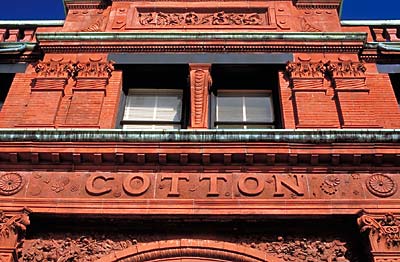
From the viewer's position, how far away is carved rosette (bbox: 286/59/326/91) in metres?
12.3

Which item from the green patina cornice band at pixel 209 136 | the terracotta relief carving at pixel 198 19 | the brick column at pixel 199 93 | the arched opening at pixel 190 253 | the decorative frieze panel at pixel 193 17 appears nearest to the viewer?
the arched opening at pixel 190 253

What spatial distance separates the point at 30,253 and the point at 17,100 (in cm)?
417

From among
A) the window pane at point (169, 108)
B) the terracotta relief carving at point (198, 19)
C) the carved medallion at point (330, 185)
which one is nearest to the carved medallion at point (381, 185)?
the carved medallion at point (330, 185)

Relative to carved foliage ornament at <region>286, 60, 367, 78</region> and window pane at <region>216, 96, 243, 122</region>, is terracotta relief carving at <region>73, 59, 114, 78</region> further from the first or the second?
carved foliage ornament at <region>286, 60, 367, 78</region>

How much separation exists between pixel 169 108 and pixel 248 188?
3665 mm

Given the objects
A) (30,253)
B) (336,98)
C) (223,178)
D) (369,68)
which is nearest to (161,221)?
(223,178)

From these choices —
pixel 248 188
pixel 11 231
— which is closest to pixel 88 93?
pixel 11 231

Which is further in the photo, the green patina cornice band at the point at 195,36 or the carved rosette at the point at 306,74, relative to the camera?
the green patina cornice band at the point at 195,36

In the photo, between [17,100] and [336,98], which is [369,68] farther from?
[17,100]

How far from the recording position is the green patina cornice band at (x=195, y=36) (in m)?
13.3

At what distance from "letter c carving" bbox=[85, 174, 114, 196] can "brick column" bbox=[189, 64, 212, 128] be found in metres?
2.30

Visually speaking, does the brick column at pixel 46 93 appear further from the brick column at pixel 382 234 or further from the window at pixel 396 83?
the window at pixel 396 83

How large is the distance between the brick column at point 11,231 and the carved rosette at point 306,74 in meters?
6.38

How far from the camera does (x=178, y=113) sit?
41.9ft
